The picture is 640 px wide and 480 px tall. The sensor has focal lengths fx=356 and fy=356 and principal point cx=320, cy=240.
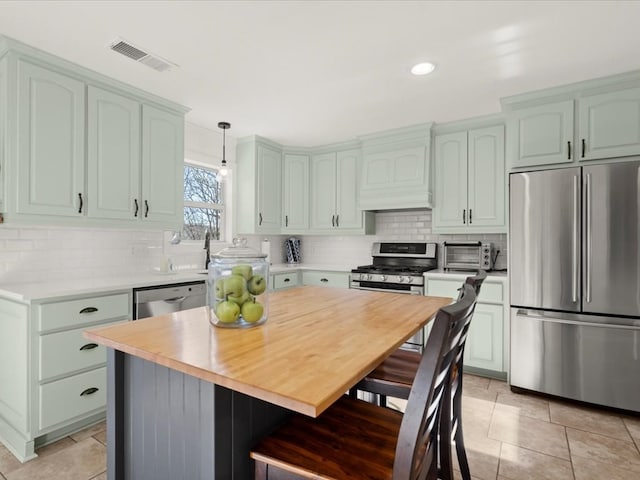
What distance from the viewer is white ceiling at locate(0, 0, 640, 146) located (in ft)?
6.07

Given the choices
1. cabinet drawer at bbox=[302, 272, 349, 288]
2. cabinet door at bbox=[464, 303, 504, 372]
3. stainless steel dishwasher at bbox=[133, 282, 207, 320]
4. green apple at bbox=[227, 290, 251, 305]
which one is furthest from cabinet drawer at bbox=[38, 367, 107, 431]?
cabinet door at bbox=[464, 303, 504, 372]

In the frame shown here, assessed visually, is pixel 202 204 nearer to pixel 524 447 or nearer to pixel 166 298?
pixel 166 298

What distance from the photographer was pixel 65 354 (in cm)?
214

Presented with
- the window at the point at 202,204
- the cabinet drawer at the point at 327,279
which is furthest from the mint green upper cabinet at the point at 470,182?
the window at the point at 202,204

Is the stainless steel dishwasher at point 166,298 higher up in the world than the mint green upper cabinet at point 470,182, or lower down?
lower down

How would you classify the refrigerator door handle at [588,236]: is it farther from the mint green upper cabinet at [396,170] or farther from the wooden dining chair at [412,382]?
the wooden dining chair at [412,382]

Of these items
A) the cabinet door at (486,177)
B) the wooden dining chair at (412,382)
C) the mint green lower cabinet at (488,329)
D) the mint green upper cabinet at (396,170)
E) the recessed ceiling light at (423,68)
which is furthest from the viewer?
the mint green upper cabinet at (396,170)

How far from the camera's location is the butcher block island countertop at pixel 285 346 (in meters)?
0.80

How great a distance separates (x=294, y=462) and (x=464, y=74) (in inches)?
103

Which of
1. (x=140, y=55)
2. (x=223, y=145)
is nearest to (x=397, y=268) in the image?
(x=223, y=145)

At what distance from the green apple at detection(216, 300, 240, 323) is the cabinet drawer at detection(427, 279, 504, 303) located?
2492 millimetres

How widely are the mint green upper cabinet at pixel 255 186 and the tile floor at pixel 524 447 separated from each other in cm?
237

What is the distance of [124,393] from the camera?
1.30 m

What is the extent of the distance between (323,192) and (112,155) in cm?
236
